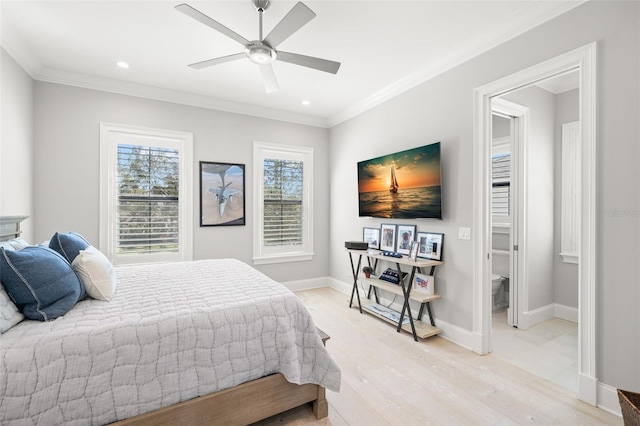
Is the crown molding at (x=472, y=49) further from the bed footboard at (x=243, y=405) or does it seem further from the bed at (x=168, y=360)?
the bed footboard at (x=243, y=405)

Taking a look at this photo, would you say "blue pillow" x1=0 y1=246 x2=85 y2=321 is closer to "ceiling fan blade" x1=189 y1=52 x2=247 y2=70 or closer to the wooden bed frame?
the wooden bed frame

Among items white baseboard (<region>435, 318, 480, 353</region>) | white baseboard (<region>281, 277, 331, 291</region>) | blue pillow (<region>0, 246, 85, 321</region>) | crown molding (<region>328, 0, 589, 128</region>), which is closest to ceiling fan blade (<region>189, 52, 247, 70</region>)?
blue pillow (<region>0, 246, 85, 321</region>)

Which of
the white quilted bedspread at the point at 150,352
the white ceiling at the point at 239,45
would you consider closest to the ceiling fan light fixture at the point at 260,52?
the white ceiling at the point at 239,45

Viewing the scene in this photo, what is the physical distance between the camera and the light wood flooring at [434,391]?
5.96 ft

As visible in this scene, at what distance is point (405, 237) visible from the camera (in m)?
3.44

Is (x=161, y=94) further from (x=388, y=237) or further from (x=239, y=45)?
(x=388, y=237)

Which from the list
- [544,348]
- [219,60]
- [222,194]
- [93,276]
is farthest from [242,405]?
[222,194]

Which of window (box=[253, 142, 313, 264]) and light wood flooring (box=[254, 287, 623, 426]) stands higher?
window (box=[253, 142, 313, 264])

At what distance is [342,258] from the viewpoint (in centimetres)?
464

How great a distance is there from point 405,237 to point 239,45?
8.82 ft

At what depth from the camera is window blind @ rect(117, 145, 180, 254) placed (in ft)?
11.7

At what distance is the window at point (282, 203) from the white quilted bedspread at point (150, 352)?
2.43m

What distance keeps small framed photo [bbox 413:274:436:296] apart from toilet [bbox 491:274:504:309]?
1.10 meters

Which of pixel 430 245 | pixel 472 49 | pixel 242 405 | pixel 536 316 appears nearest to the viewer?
pixel 242 405
